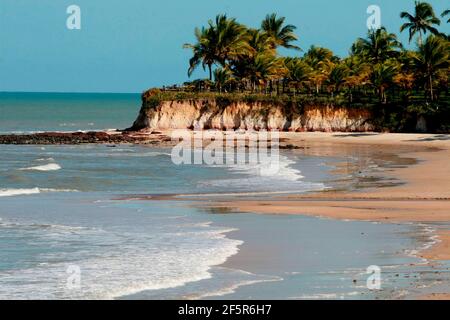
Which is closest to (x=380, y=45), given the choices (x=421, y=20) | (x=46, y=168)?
(x=421, y=20)

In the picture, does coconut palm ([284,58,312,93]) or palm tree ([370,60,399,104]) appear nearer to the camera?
palm tree ([370,60,399,104])

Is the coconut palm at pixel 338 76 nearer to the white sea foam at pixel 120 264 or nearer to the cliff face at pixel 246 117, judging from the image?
the cliff face at pixel 246 117

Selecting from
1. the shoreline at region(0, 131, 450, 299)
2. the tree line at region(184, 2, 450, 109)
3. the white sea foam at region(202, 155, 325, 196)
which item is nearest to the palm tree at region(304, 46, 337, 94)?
the tree line at region(184, 2, 450, 109)

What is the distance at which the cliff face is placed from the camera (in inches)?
2923

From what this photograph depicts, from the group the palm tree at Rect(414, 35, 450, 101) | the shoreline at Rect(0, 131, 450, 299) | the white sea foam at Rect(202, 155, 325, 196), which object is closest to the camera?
the shoreline at Rect(0, 131, 450, 299)

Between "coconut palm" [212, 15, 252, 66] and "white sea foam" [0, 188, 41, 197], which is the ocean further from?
"coconut palm" [212, 15, 252, 66]

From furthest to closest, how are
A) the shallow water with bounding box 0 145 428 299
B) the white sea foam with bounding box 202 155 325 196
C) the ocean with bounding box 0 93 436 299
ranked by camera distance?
1. the white sea foam with bounding box 202 155 325 196
2. the shallow water with bounding box 0 145 428 299
3. the ocean with bounding box 0 93 436 299

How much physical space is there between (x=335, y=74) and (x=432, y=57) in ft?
35.8

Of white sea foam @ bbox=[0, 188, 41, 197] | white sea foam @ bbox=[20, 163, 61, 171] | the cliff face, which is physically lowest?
white sea foam @ bbox=[0, 188, 41, 197]

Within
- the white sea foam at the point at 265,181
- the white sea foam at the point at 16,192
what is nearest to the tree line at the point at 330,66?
the white sea foam at the point at 265,181

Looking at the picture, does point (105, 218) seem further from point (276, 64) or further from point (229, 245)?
point (276, 64)

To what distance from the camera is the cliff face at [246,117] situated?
2923 inches

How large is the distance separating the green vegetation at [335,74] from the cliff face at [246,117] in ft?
2.30

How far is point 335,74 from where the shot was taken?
78.7 meters
